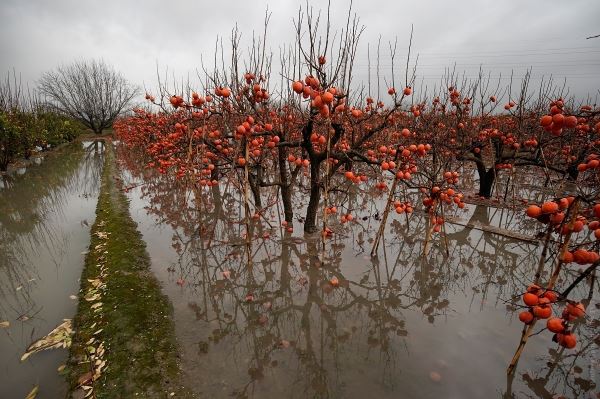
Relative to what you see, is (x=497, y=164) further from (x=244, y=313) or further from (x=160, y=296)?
(x=160, y=296)

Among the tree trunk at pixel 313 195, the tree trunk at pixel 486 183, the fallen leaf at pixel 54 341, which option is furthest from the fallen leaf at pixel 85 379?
the tree trunk at pixel 486 183

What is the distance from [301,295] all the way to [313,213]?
237 cm

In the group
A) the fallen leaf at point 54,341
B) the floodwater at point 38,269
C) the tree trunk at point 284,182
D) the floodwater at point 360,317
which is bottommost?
the floodwater at point 360,317

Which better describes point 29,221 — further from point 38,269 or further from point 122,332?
point 122,332

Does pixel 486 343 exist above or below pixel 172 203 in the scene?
below

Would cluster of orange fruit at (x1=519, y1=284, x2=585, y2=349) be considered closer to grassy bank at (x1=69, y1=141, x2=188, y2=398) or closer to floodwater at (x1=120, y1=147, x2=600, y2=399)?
floodwater at (x1=120, y1=147, x2=600, y2=399)

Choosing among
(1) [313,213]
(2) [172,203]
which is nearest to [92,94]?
(2) [172,203]

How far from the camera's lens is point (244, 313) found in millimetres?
4059

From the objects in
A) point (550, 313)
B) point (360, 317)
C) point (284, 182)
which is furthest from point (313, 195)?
point (550, 313)

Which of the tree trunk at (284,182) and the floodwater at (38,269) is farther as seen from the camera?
the tree trunk at (284,182)

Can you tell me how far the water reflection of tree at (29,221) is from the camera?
482 cm

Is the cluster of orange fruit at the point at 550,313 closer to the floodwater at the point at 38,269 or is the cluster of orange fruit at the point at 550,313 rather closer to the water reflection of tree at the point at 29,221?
the floodwater at the point at 38,269

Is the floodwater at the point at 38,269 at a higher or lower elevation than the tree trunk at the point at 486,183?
higher

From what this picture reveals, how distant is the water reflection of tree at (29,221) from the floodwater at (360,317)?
1843 mm
